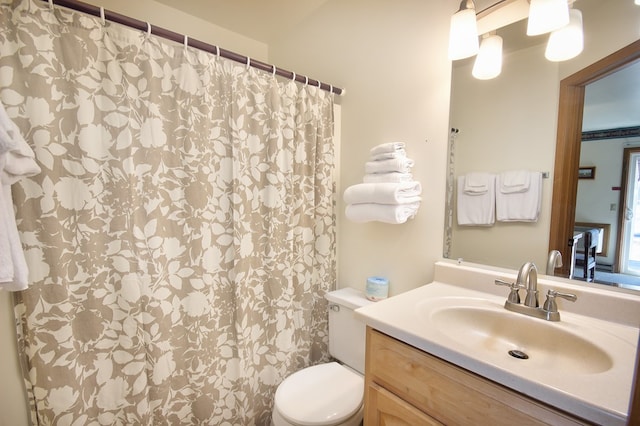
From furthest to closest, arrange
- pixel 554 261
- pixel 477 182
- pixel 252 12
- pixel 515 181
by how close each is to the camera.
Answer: pixel 252 12, pixel 477 182, pixel 515 181, pixel 554 261

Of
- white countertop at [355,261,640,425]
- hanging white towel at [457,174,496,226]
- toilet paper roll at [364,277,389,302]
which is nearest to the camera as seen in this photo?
white countertop at [355,261,640,425]

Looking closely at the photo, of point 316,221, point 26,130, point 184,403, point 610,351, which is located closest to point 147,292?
point 184,403

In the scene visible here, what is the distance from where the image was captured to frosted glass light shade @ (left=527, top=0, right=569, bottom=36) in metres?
0.87

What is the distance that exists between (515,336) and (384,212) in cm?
63

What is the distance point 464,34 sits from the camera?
3.37 ft

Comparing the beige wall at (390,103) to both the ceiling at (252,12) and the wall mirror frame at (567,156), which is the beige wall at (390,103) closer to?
the ceiling at (252,12)

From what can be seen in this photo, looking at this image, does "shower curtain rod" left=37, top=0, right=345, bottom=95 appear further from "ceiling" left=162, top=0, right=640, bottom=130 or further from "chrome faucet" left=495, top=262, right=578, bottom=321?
"chrome faucet" left=495, top=262, right=578, bottom=321

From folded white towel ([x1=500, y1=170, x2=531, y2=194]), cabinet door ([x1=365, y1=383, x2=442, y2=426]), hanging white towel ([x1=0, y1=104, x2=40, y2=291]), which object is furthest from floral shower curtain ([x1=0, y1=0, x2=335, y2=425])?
folded white towel ([x1=500, y1=170, x2=531, y2=194])

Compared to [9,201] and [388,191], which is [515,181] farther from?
[9,201]

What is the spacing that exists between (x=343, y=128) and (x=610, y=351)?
4.66 ft

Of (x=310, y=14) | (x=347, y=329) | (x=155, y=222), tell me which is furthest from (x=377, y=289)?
(x=310, y=14)

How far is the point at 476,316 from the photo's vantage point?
965 mm

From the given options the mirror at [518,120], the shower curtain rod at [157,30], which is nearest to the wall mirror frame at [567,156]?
the mirror at [518,120]

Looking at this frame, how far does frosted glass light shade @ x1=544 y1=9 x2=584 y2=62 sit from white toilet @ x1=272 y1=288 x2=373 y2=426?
1.20 metres
